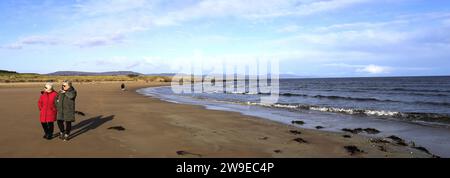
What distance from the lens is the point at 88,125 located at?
42.4 feet

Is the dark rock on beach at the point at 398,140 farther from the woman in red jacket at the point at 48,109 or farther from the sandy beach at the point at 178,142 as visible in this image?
the woman in red jacket at the point at 48,109

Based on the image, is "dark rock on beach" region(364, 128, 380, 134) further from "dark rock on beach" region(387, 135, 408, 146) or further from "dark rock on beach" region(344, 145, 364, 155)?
"dark rock on beach" region(344, 145, 364, 155)

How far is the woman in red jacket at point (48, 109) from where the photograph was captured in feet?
31.2

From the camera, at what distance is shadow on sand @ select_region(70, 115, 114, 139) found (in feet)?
36.9

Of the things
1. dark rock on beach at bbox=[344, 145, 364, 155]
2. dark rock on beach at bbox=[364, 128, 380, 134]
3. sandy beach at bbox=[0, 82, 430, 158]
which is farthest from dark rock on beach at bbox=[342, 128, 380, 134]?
dark rock on beach at bbox=[344, 145, 364, 155]

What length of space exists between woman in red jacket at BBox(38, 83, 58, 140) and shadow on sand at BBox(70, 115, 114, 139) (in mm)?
775

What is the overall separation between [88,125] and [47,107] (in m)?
3.50

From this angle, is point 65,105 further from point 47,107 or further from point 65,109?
point 47,107

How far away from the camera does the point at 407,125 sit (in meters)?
15.5

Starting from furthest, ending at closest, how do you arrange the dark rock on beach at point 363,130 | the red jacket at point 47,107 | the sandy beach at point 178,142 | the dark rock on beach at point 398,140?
the dark rock on beach at point 363,130, the dark rock on beach at point 398,140, the red jacket at point 47,107, the sandy beach at point 178,142

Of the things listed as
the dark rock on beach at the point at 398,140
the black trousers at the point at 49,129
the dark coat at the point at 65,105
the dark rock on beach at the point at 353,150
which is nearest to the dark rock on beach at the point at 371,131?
the dark rock on beach at the point at 398,140
